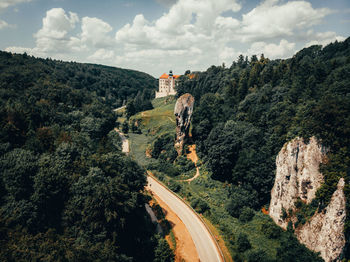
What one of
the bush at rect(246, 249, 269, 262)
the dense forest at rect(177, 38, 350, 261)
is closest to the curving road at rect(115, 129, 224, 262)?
the bush at rect(246, 249, 269, 262)

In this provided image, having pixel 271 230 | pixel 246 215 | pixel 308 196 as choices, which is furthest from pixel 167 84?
pixel 271 230

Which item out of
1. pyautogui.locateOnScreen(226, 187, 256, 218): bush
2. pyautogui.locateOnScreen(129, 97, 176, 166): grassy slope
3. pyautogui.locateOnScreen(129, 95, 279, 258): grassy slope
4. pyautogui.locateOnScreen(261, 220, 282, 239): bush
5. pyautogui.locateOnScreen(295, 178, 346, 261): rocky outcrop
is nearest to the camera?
pyautogui.locateOnScreen(295, 178, 346, 261): rocky outcrop

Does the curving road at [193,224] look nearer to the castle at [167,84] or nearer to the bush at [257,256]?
the bush at [257,256]

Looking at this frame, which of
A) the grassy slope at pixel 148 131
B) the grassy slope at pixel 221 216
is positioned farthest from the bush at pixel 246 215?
the grassy slope at pixel 148 131

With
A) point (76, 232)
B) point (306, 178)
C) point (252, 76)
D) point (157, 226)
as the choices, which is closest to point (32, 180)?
point (76, 232)

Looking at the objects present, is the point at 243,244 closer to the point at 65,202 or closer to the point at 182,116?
the point at 65,202

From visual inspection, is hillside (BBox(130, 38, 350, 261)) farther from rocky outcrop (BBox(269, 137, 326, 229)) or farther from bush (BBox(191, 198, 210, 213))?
rocky outcrop (BBox(269, 137, 326, 229))
